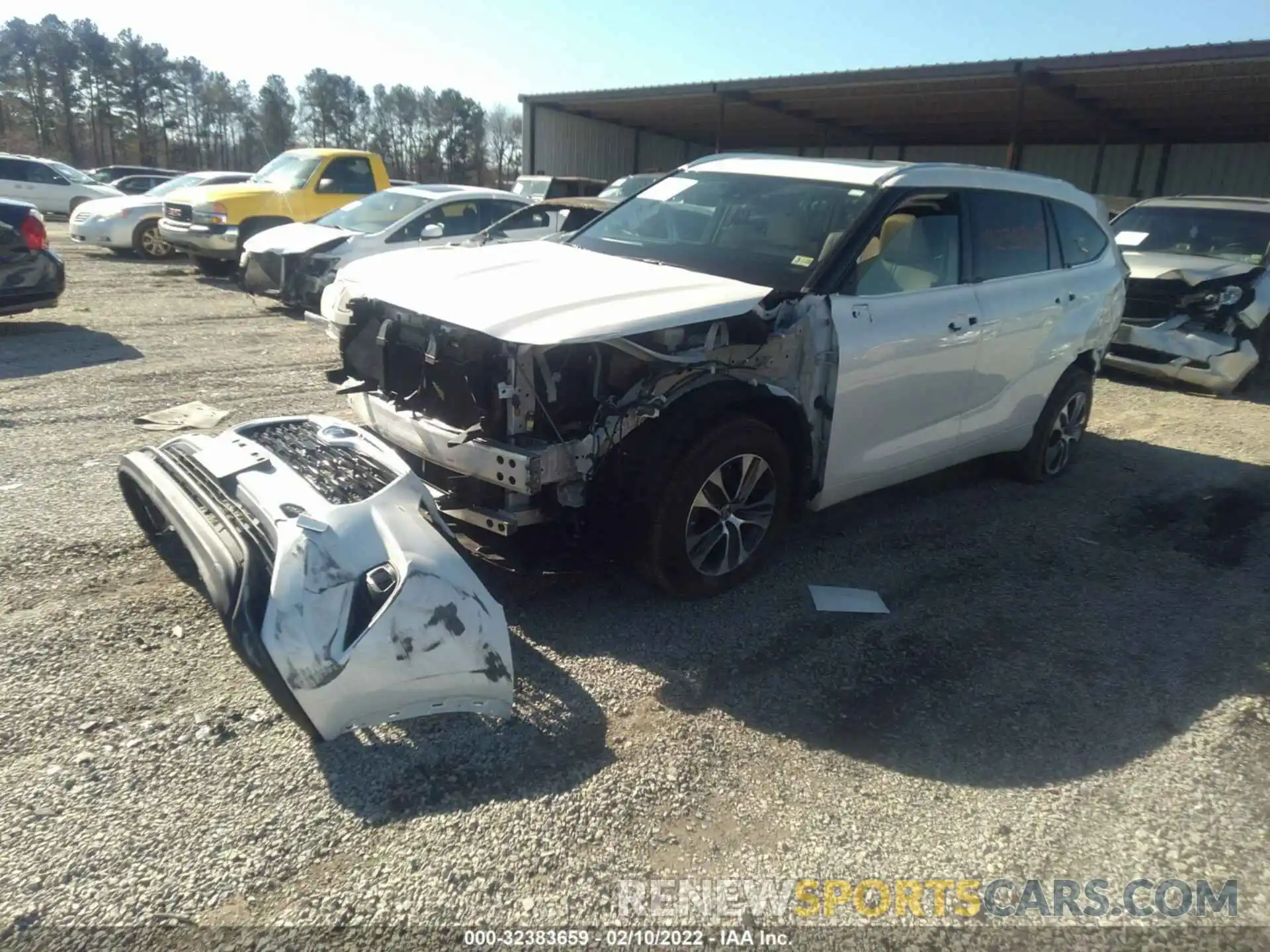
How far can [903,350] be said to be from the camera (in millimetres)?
4398

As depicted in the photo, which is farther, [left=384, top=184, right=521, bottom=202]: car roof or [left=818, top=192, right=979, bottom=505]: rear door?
[left=384, top=184, right=521, bottom=202]: car roof

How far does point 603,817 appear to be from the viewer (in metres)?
2.69

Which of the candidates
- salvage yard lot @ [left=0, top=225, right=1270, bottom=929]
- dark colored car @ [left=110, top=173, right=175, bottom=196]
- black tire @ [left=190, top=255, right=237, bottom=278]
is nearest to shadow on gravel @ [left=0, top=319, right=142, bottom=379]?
salvage yard lot @ [left=0, top=225, right=1270, bottom=929]

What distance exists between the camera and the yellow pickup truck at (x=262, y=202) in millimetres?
12953

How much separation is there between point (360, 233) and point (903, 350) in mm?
7849

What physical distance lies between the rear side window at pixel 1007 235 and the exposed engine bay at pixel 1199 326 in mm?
4041

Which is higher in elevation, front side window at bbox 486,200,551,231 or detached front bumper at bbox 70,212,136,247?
front side window at bbox 486,200,551,231

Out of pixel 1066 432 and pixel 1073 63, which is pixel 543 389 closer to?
pixel 1066 432

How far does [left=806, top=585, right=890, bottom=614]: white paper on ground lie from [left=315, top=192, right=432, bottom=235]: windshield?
27.2 feet

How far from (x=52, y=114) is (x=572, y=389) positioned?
2575 inches

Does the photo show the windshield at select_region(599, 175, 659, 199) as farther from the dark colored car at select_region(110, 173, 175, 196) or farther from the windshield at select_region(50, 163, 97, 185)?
the dark colored car at select_region(110, 173, 175, 196)

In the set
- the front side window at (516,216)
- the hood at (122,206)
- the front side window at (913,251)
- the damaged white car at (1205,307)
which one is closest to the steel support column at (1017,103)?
the damaged white car at (1205,307)

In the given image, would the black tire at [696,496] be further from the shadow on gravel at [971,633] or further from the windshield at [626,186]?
the windshield at [626,186]

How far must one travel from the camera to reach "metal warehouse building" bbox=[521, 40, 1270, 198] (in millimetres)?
15781
